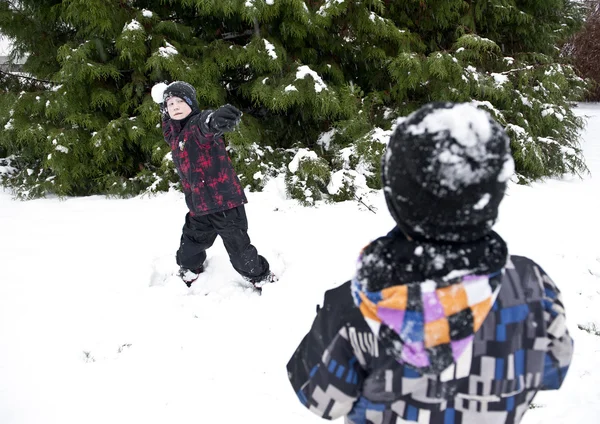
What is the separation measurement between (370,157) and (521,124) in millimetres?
2650

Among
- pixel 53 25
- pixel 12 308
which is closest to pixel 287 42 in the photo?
pixel 53 25

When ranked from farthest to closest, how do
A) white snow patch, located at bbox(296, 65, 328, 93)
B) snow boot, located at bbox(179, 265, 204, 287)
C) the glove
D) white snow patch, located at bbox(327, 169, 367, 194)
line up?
1. white snow patch, located at bbox(296, 65, 328, 93)
2. white snow patch, located at bbox(327, 169, 367, 194)
3. snow boot, located at bbox(179, 265, 204, 287)
4. the glove

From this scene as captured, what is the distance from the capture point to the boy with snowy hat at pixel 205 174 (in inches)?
106

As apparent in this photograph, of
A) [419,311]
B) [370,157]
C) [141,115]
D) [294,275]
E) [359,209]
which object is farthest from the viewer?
[141,115]

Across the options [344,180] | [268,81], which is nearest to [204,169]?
[344,180]

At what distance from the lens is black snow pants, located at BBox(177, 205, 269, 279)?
9.62 feet

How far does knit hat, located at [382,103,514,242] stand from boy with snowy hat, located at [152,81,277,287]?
1.88 m

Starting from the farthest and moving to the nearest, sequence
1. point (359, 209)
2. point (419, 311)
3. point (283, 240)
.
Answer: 1. point (359, 209)
2. point (283, 240)
3. point (419, 311)

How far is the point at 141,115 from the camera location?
534 cm

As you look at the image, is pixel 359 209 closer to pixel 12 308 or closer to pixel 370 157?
pixel 370 157

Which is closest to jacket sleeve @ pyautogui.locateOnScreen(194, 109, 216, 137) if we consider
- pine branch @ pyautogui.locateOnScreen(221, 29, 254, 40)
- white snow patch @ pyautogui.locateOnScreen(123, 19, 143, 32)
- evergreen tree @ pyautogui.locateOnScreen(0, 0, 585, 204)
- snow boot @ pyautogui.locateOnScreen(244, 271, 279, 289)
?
snow boot @ pyautogui.locateOnScreen(244, 271, 279, 289)

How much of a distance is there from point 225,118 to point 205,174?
0.52m

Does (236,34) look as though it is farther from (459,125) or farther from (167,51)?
(459,125)

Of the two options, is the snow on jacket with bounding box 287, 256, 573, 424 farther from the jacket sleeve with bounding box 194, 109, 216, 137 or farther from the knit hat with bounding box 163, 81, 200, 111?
the knit hat with bounding box 163, 81, 200, 111
